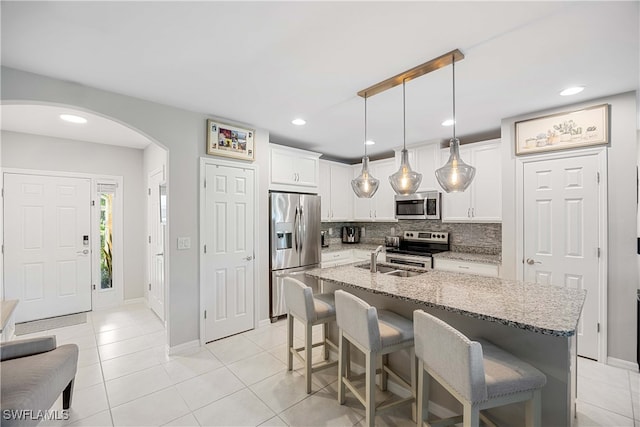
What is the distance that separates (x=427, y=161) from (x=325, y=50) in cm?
276

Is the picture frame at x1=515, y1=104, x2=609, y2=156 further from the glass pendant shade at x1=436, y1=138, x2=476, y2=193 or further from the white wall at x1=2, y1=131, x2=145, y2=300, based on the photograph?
the white wall at x1=2, y1=131, x2=145, y2=300

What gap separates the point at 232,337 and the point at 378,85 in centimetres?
307

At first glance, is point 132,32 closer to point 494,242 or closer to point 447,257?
point 447,257

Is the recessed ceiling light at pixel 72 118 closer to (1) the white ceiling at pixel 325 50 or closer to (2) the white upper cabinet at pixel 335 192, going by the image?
(1) the white ceiling at pixel 325 50

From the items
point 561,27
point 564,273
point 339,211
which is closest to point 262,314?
point 339,211

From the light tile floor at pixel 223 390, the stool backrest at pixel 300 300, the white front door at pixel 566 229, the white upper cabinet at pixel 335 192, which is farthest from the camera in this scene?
the white upper cabinet at pixel 335 192

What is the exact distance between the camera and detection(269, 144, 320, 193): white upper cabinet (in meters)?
3.76

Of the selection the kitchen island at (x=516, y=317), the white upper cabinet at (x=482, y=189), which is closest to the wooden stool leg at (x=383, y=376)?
the kitchen island at (x=516, y=317)

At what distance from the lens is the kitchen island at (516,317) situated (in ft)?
4.67

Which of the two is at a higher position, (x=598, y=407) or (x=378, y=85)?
(x=378, y=85)

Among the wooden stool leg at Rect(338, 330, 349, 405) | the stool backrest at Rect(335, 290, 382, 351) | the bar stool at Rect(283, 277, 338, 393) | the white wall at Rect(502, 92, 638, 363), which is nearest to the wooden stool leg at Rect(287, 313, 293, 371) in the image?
the bar stool at Rect(283, 277, 338, 393)

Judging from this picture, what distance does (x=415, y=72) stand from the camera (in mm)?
2135

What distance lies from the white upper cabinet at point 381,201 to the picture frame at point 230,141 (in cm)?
230

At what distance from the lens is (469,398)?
1.20m
